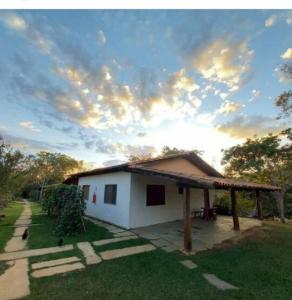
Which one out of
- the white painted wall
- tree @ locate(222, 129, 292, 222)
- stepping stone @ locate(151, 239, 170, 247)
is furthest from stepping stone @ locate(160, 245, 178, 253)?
tree @ locate(222, 129, 292, 222)

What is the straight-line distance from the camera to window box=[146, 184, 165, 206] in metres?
10.1

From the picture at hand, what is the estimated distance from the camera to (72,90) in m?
10.7

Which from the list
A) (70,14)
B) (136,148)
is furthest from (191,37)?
(136,148)

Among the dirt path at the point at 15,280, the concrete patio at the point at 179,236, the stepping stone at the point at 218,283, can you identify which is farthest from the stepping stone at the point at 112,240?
the stepping stone at the point at 218,283

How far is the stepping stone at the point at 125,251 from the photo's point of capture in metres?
5.57

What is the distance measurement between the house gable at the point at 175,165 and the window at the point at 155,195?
1131mm

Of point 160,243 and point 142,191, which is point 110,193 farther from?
point 160,243

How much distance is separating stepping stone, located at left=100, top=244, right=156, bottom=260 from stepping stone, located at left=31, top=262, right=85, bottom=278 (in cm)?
85

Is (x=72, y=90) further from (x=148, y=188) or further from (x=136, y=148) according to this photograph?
(x=136, y=148)

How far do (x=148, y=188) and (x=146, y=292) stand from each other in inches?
256

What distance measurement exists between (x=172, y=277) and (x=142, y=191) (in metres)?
5.53

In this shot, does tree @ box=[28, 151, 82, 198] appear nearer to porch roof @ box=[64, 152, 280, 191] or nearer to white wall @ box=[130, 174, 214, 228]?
porch roof @ box=[64, 152, 280, 191]

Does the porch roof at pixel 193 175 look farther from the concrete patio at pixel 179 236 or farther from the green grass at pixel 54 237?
the green grass at pixel 54 237

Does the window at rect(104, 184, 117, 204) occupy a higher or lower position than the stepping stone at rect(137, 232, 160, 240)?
higher
